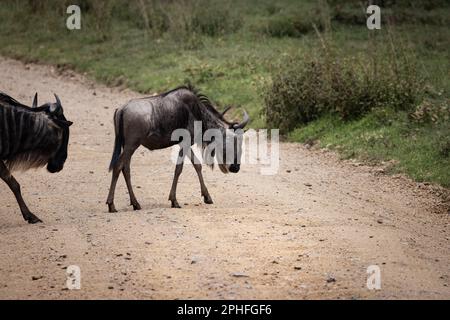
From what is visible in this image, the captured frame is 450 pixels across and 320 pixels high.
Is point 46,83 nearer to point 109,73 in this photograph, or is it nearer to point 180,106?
point 109,73

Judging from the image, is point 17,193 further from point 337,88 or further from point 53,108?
point 337,88

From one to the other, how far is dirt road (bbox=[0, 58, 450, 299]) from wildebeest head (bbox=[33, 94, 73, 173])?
557 mm

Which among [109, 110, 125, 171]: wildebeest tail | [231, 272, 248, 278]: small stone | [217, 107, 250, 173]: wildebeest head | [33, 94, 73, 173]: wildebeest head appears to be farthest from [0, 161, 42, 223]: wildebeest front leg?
[231, 272, 248, 278]: small stone

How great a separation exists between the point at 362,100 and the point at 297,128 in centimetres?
127

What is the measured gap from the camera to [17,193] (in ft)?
29.6

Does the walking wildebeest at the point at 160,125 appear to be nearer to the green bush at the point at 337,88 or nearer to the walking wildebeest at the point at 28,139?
the walking wildebeest at the point at 28,139

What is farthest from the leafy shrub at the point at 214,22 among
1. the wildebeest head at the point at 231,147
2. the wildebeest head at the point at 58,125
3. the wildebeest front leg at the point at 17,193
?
the wildebeest front leg at the point at 17,193

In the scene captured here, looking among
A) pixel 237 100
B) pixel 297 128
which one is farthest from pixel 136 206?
pixel 237 100

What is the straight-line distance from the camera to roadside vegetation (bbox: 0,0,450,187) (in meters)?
12.8

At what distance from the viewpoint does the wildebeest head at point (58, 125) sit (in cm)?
927

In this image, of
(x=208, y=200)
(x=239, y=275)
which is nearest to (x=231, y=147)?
(x=208, y=200)

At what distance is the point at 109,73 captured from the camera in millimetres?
18703

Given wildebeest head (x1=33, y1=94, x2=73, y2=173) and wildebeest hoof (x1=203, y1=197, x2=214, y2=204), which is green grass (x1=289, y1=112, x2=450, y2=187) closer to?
wildebeest hoof (x1=203, y1=197, x2=214, y2=204)
